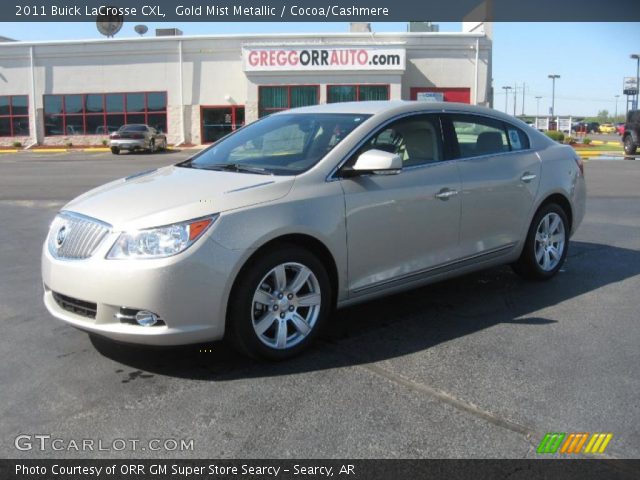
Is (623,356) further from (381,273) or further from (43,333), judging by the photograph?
(43,333)

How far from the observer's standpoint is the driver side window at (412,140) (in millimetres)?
4912

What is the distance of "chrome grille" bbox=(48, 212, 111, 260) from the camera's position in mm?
3932

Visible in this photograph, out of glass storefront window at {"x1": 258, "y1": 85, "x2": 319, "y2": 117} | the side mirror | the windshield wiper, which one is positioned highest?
glass storefront window at {"x1": 258, "y1": 85, "x2": 319, "y2": 117}

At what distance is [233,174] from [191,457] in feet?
6.72

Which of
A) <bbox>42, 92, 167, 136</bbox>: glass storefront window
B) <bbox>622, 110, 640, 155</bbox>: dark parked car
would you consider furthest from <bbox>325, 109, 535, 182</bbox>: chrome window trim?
<bbox>42, 92, 167, 136</bbox>: glass storefront window

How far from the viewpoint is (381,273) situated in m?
4.75

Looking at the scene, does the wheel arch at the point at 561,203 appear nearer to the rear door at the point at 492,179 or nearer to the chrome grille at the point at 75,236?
the rear door at the point at 492,179

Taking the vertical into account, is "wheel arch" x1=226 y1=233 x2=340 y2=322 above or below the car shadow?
above

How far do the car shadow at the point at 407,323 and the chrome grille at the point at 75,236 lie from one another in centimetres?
77

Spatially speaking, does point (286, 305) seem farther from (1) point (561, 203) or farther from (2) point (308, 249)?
(1) point (561, 203)

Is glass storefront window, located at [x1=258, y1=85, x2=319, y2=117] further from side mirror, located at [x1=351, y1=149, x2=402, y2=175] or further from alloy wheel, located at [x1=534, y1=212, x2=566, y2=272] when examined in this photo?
side mirror, located at [x1=351, y1=149, x2=402, y2=175]

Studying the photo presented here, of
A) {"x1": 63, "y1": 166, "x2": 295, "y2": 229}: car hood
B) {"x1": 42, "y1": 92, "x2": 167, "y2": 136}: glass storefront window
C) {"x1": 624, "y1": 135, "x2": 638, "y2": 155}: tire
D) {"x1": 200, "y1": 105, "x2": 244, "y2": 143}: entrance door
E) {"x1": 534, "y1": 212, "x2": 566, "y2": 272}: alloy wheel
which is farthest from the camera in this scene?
{"x1": 42, "y1": 92, "x2": 167, "y2": 136}: glass storefront window

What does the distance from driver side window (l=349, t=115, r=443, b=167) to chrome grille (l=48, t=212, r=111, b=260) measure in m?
1.95

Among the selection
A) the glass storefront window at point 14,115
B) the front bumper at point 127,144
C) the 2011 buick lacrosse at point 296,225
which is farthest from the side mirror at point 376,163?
the glass storefront window at point 14,115
